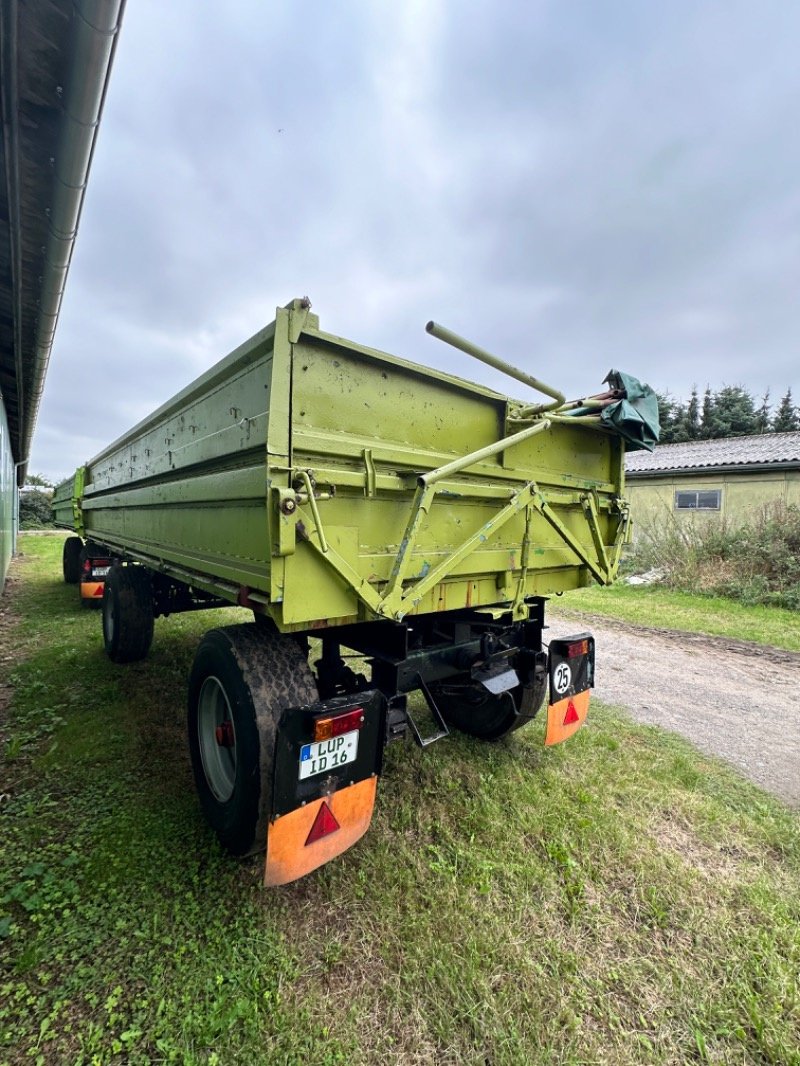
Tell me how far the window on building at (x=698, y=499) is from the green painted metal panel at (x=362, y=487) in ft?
40.2

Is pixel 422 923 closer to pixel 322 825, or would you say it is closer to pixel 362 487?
pixel 322 825

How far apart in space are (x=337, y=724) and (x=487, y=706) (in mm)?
1777

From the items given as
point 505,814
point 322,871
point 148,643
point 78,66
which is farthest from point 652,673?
point 78,66

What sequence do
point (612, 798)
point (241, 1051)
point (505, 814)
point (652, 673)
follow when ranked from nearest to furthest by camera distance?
point (241, 1051)
point (505, 814)
point (612, 798)
point (652, 673)

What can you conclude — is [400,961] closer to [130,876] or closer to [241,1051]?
[241,1051]

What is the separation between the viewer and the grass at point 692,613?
22.5ft

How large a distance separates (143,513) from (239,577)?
232cm

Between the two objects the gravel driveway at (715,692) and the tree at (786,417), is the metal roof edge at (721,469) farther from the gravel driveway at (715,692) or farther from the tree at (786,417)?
the tree at (786,417)

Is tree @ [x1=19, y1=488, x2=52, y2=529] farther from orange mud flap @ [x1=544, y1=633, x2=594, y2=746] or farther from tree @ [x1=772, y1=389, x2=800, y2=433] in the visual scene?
tree @ [x1=772, y1=389, x2=800, y2=433]

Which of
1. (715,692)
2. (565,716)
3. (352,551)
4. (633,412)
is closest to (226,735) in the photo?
(352,551)

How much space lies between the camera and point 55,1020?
1.50 meters

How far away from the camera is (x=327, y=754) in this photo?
72.9 inches

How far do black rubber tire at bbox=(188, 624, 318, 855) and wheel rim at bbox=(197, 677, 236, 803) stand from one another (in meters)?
0.09

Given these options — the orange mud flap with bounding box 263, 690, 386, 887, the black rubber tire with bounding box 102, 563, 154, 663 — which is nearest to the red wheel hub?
the orange mud flap with bounding box 263, 690, 386, 887
